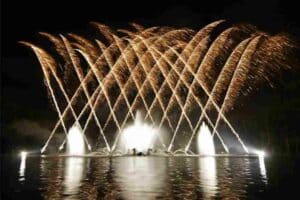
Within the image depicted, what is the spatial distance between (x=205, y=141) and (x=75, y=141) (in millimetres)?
21171

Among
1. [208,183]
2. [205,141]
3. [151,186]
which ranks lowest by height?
[151,186]

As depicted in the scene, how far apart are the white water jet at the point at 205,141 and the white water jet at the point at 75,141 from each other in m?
19.2

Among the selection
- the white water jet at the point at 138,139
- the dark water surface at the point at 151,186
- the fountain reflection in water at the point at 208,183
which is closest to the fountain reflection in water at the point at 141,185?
the dark water surface at the point at 151,186

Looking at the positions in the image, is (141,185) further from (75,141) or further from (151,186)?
(75,141)

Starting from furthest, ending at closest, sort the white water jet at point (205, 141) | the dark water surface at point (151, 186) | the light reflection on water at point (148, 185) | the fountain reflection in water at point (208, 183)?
the white water jet at point (205, 141), the fountain reflection in water at point (208, 183), the dark water surface at point (151, 186), the light reflection on water at point (148, 185)

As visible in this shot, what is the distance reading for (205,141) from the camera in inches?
3044

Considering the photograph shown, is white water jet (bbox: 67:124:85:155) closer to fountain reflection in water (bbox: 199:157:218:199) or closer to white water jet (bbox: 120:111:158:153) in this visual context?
white water jet (bbox: 120:111:158:153)

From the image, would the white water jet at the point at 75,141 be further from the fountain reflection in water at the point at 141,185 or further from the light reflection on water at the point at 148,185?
the fountain reflection in water at the point at 141,185

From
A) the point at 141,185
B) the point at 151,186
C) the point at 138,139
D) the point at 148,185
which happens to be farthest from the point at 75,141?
the point at 151,186

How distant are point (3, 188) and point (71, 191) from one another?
5716mm

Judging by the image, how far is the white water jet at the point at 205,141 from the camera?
250 ft

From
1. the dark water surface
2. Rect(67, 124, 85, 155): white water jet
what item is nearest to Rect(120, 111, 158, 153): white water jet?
Rect(67, 124, 85, 155): white water jet

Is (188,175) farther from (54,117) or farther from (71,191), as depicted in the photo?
(54,117)

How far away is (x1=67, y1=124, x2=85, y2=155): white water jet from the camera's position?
7606 cm
